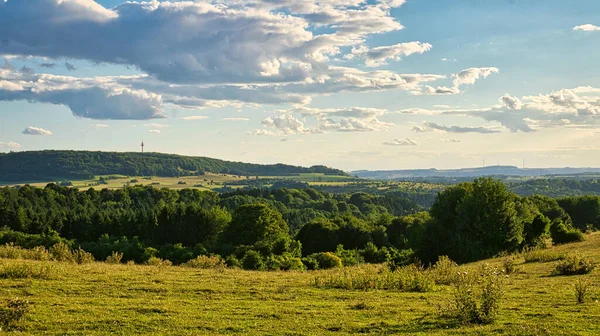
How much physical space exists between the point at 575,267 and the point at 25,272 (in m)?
26.4

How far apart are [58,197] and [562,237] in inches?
5198

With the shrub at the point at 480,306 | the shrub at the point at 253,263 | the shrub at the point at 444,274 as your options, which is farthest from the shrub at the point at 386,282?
the shrub at the point at 253,263

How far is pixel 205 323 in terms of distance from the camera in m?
14.4

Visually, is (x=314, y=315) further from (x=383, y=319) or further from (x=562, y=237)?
(x=562, y=237)

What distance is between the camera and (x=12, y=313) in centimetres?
1396

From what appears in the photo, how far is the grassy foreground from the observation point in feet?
44.8

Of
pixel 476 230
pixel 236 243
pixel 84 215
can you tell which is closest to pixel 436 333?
pixel 476 230

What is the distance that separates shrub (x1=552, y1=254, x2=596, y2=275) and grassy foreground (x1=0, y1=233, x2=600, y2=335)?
58 cm

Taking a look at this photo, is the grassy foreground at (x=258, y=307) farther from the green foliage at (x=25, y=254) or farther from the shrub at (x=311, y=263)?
the shrub at (x=311, y=263)

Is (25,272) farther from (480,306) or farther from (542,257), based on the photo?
(542,257)

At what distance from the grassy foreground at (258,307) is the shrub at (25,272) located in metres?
0.50

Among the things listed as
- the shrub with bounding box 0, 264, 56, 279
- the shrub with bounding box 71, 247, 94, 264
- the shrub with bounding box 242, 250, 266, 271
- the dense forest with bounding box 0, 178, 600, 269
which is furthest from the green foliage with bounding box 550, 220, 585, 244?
Result: the shrub with bounding box 0, 264, 56, 279

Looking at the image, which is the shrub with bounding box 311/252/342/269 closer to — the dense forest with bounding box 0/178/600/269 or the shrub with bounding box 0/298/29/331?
the dense forest with bounding box 0/178/600/269

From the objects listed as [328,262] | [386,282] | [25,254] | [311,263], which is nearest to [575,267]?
[386,282]
